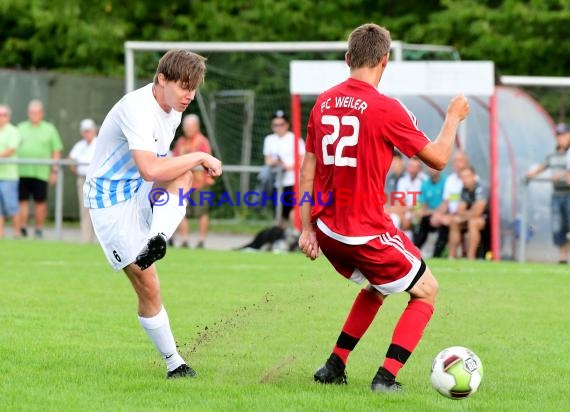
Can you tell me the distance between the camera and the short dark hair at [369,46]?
6.93m

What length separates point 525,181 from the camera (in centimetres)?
1742

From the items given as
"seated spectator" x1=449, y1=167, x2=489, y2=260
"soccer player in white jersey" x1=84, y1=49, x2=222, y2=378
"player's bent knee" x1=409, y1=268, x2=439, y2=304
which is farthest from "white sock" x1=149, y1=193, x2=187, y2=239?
"seated spectator" x1=449, y1=167, x2=489, y2=260

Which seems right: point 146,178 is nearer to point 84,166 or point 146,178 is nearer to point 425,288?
point 425,288

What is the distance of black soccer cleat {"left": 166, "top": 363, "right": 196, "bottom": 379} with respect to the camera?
7516 millimetres

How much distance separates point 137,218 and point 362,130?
1.43 metres

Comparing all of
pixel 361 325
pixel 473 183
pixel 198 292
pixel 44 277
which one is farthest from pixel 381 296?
pixel 473 183

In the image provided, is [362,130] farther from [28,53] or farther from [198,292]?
[28,53]

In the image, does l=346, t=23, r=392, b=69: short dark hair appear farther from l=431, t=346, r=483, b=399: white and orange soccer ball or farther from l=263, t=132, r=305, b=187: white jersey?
l=263, t=132, r=305, b=187: white jersey

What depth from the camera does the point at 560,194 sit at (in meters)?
17.2

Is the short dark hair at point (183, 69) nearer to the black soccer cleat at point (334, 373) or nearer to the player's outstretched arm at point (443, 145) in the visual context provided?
the player's outstretched arm at point (443, 145)

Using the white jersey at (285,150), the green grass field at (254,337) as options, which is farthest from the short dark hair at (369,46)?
the white jersey at (285,150)

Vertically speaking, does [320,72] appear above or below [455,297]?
above

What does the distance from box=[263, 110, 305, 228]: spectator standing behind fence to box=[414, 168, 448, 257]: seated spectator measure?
1.88 metres

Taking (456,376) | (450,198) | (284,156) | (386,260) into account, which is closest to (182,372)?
(386,260)
